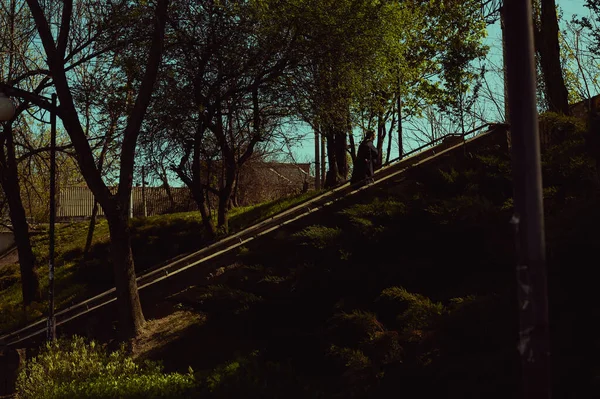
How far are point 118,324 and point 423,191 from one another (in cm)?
625

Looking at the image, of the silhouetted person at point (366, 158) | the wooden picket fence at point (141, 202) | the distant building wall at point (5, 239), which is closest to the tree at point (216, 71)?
the silhouetted person at point (366, 158)

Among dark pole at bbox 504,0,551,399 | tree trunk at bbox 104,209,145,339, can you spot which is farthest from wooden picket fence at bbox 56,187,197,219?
dark pole at bbox 504,0,551,399

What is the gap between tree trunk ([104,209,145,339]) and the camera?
12625 mm

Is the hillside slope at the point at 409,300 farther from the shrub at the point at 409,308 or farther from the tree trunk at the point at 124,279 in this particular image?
the tree trunk at the point at 124,279

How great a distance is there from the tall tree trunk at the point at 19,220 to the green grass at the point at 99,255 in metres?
0.46

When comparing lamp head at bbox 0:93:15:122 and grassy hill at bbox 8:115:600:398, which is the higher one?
lamp head at bbox 0:93:15:122

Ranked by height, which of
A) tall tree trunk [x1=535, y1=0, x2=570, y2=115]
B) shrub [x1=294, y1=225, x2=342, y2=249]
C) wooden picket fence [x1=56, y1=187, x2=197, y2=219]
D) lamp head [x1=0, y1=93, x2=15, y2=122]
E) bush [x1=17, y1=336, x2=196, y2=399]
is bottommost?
bush [x1=17, y1=336, x2=196, y2=399]

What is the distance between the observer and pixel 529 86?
405 cm

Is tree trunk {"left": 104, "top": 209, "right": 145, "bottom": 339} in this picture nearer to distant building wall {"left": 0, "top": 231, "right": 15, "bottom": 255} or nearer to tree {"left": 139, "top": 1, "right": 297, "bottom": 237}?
tree {"left": 139, "top": 1, "right": 297, "bottom": 237}

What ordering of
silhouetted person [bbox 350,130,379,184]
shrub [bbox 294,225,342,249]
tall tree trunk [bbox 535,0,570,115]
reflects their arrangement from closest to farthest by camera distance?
shrub [bbox 294,225,342,249]
tall tree trunk [bbox 535,0,570,115]
silhouetted person [bbox 350,130,379,184]

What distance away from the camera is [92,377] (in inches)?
407

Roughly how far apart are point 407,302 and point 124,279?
6145mm

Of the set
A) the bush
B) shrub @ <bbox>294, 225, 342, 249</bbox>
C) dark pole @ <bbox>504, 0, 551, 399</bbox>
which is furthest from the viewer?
shrub @ <bbox>294, 225, 342, 249</bbox>

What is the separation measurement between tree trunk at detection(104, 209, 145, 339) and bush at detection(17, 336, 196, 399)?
0.67m
